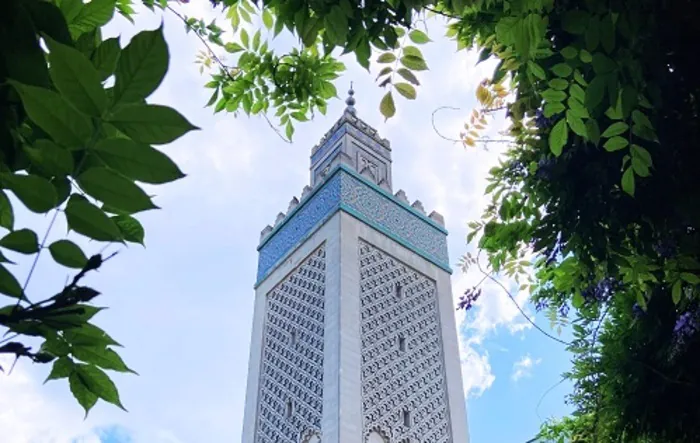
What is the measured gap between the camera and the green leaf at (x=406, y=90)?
1175 millimetres

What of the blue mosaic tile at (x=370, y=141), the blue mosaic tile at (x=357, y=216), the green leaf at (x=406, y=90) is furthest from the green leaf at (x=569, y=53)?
the blue mosaic tile at (x=370, y=141)

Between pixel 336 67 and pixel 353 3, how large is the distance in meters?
0.48

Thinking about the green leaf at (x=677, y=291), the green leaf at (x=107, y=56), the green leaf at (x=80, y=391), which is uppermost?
the green leaf at (x=677, y=291)

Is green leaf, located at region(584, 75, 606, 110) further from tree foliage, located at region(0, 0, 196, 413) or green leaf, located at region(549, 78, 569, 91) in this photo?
tree foliage, located at region(0, 0, 196, 413)

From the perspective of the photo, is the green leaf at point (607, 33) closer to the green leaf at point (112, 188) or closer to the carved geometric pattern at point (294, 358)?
the green leaf at point (112, 188)

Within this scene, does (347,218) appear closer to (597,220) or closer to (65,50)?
(597,220)

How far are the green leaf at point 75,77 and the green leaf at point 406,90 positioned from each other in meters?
0.84

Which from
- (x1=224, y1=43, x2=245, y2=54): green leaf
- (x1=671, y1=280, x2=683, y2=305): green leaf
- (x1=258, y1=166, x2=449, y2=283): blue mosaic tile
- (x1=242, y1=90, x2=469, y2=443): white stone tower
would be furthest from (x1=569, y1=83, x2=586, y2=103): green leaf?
(x1=258, y1=166, x2=449, y2=283): blue mosaic tile

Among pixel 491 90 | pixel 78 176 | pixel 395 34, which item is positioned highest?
pixel 491 90

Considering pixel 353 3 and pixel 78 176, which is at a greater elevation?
pixel 353 3

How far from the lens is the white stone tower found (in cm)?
569

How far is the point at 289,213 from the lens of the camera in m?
7.22

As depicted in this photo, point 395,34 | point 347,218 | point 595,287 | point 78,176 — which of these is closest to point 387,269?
point 347,218

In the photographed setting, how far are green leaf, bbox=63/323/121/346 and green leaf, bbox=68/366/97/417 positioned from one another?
0.02m
